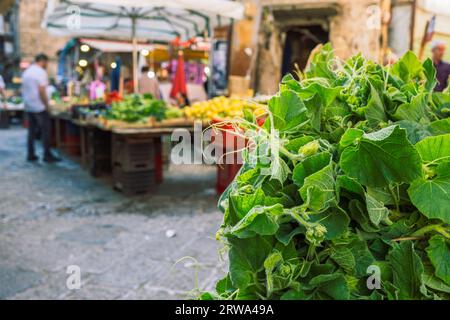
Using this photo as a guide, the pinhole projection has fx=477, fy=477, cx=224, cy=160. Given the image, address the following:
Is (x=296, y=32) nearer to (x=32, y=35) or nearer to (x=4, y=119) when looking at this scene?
(x=4, y=119)

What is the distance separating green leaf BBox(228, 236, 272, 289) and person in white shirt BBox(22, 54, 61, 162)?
7.96m

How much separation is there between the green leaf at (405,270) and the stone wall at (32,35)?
1188 inches

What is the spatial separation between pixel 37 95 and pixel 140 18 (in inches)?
93.6

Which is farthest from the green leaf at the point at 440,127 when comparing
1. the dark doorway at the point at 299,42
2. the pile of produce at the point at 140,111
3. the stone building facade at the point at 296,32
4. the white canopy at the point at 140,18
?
the dark doorway at the point at 299,42

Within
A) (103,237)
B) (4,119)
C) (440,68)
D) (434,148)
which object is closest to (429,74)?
(434,148)

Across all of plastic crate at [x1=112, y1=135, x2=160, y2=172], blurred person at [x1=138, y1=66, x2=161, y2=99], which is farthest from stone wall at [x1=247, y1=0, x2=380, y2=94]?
plastic crate at [x1=112, y1=135, x2=160, y2=172]

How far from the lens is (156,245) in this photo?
4.33m

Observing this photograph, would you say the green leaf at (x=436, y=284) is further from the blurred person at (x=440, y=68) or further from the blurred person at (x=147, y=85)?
the blurred person at (x=147, y=85)

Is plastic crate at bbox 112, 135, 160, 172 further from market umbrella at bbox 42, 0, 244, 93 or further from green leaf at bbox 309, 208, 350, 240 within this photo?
green leaf at bbox 309, 208, 350, 240

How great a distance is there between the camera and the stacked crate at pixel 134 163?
20.3 feet

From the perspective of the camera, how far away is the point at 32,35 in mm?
29062

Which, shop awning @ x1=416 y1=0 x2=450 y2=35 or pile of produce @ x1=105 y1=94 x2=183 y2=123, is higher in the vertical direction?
shop awning @ x1=416 y1=0 x2=450 y2=35

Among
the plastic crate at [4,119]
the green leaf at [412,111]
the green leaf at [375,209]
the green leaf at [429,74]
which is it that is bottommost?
the plastic crate at [4,119]

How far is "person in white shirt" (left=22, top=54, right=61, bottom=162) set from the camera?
27.3 ft
